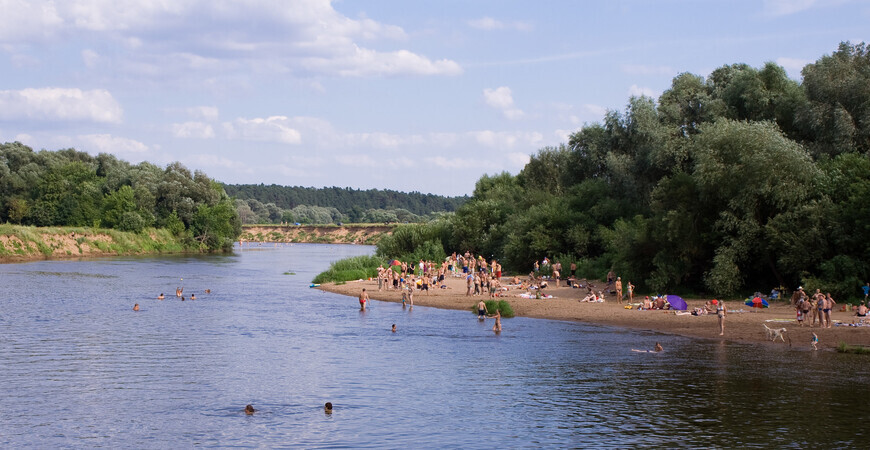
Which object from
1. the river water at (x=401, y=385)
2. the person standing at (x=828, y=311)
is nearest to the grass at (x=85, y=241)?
the river water at (x=401, y=385)

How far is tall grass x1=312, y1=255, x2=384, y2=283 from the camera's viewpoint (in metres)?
65.6

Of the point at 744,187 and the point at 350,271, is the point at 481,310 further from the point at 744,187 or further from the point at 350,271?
the point at 350,271

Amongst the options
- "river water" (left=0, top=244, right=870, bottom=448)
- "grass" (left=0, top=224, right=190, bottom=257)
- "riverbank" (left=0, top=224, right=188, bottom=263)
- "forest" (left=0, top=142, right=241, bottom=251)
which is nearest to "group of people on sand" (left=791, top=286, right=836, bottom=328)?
"river water" (left=0, top=244, right=870, bottom=448)

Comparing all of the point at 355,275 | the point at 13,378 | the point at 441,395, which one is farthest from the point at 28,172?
the point at 441,395

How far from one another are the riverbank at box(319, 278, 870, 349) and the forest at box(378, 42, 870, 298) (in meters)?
2.42

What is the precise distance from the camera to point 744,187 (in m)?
42.3

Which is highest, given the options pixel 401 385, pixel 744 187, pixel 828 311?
pixel 744 187

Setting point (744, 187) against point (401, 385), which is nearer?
point (401, 385)

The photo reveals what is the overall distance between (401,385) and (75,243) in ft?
305

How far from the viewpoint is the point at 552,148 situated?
297 ft

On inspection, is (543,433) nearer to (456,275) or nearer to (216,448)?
(216,448)

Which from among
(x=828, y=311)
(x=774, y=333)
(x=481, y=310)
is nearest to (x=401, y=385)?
(x=481, y=310)

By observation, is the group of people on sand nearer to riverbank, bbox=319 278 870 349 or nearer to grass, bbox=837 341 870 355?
riverbank, bbox=319 278 870 349

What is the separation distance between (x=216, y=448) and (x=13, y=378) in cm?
1112
